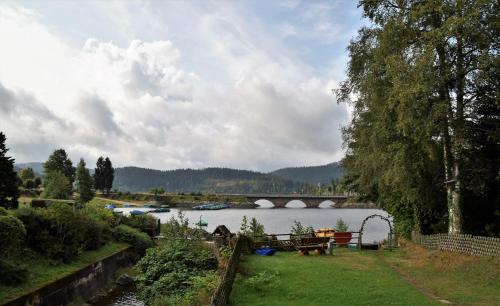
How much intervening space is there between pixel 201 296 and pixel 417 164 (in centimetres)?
1530

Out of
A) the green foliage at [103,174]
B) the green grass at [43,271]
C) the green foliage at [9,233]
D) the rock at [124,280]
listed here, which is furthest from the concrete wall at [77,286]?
the green foliage at [103,174]

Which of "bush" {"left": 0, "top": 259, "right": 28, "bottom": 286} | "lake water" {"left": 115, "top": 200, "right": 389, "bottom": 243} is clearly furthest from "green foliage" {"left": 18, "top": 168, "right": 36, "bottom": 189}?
"bush" {"left": 0, "top": 259, "right": 28, "bottom": 286}

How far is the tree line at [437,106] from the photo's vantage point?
21219 millimetres

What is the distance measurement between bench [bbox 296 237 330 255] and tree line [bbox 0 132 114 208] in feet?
69.6

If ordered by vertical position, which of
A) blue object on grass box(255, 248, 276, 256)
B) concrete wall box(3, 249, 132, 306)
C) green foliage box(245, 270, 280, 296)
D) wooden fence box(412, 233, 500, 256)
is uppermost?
wooden fence box(412, 233, 500, 256)

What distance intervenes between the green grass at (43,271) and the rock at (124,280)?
1765mm

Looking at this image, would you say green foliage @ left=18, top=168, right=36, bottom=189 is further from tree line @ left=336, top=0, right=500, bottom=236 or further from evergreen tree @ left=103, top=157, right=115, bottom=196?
tree line @ left=336, top=0, right=500, bottom=236

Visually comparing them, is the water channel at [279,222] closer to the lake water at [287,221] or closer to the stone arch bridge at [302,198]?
the lake water at [287,221]

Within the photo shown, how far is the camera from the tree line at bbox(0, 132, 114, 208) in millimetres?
33906

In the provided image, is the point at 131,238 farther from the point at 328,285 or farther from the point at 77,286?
the point at 328,285

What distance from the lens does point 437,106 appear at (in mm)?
21312

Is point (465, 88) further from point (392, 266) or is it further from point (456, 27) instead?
point (392, 266)

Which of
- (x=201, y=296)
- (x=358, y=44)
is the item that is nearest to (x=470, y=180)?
(x=358, y=44)

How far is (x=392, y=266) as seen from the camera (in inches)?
880
